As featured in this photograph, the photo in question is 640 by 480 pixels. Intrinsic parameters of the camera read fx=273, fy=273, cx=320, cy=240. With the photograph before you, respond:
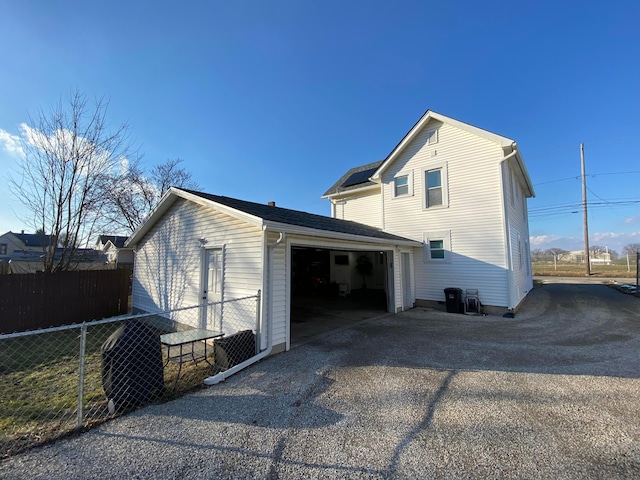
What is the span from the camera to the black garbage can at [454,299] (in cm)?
945

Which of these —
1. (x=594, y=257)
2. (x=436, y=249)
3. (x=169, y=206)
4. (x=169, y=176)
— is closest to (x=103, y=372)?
(x=169, y=206)

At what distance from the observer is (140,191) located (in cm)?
2212

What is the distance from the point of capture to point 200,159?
1335cm

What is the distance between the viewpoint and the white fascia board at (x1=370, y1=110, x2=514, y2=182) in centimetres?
915

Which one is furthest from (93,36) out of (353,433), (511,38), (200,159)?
(511,38)

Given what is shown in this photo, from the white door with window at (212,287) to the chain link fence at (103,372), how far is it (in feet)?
0.17

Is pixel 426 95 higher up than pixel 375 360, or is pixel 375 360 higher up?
pixel 426 95

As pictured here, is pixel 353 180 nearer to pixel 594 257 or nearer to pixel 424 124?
pixel 424 124

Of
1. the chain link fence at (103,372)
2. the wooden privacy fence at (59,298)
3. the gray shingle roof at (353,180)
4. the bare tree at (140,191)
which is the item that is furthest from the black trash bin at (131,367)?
the bare tree at (140,191)

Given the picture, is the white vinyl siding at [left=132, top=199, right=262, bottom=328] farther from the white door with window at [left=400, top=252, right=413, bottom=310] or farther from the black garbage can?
the black garbage can

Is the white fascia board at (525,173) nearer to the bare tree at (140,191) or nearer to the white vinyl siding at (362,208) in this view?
the white vinyl siding at (362,208)

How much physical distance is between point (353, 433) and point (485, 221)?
8946 mm

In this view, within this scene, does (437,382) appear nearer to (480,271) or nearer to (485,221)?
(480,271)

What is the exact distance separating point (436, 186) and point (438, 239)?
2079mm
